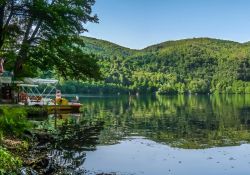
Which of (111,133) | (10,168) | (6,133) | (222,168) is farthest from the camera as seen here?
(111,133)

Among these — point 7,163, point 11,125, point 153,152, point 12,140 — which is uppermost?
point 11,125

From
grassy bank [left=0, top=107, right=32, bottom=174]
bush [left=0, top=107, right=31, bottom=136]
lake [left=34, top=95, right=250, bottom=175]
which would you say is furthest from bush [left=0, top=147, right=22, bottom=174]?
bush [left=0, top=107, right=31, bottom=136]

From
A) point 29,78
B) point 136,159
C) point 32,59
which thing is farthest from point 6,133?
point 29,78

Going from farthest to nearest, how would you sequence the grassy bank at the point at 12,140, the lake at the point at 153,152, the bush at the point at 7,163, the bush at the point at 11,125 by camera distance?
the bush at the point at 11,125 < the lake at the point at 153,152 < the grassy bank at the point at 12,140 < the bush at the point at 7,163

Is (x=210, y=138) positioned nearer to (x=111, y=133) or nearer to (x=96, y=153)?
(x=111, y=133)

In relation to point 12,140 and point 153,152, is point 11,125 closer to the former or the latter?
point 12,140

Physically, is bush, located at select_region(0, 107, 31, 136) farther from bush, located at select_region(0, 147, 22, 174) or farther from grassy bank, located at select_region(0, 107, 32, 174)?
bush, located at select_region(0, 147, 22, 174)

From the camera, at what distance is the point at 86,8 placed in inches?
1753

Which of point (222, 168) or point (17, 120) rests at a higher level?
point (17, 120)

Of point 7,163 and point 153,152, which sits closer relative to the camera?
point 7,163

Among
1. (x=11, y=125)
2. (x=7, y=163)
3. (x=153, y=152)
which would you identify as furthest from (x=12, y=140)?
(x=153, y=152)

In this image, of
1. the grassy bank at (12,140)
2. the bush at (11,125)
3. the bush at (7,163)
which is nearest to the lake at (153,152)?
the grassy bank at (12,140)

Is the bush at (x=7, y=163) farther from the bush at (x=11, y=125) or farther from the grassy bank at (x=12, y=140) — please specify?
the bush at (x=11, y=125)

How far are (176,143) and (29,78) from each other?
93.9ft
